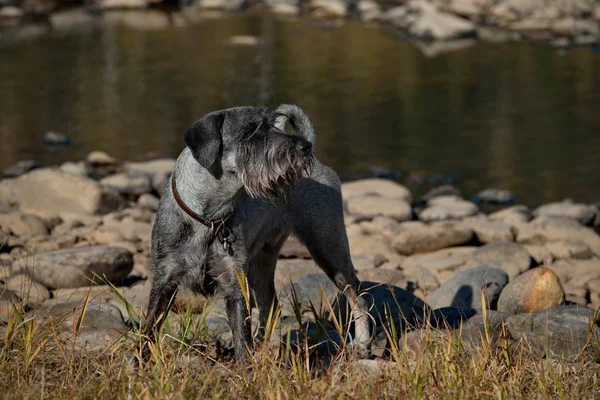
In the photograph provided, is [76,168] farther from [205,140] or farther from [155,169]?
[205,140]

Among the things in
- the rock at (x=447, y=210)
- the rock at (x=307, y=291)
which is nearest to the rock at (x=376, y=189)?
the rock at (x=447, y=210)

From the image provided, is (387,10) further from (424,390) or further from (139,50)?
(424,390)

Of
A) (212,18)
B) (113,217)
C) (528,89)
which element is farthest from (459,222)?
(212,18)

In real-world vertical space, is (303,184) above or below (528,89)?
above

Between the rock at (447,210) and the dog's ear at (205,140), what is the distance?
21.8 ft

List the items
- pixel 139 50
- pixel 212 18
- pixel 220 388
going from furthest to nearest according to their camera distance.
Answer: pixel 212 18 → pixel 139 50 → pixel 220 388

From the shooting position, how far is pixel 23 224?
1016cm

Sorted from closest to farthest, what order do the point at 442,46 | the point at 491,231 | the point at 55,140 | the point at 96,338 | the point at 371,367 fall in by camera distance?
the point at 371,367 → the point at 96,338 → the point at 491,231 → the point at 55,140 → the point at 442,46

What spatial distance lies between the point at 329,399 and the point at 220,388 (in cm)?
69

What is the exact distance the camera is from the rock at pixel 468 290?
315 inches

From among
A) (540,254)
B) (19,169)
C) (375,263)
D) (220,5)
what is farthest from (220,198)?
(220,5)

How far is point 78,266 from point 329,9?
22928 mm

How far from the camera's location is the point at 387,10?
30.2 meters

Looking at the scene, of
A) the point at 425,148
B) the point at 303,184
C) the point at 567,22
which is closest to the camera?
the point at 303,184
